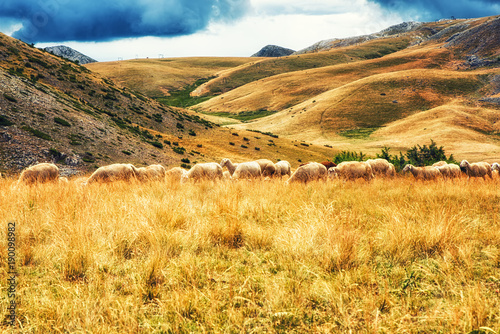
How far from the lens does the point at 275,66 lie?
177625 mm

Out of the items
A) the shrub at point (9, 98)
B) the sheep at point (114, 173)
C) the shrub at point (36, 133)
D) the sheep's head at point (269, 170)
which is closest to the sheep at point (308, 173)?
the sheep's head at point (269, 170)

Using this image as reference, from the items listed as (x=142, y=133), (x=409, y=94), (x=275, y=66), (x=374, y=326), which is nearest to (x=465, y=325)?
(x=374, y=326)

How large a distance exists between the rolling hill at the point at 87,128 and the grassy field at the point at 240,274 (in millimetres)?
23502

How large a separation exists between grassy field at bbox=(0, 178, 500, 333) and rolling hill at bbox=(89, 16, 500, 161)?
6059cm

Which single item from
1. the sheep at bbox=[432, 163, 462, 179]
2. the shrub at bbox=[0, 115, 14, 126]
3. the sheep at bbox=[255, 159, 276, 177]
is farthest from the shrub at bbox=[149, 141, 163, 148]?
the sheep at bbox=[432, 163, 462, 179]

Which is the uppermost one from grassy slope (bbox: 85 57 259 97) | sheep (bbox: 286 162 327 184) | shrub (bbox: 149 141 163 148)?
grassy slope (bbox: 85 57 259 97)

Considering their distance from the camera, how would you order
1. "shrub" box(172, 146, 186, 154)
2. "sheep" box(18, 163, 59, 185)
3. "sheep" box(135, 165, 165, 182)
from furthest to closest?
1. "shrub" box(172, 146, 186, 154)
2. "sheep" box(135, 165, 165, 182)
3. "sheep" box(18, 163, 59, 185)

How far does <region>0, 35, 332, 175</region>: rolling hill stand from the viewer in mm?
26328

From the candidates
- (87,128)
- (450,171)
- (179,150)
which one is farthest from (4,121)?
(450,171)

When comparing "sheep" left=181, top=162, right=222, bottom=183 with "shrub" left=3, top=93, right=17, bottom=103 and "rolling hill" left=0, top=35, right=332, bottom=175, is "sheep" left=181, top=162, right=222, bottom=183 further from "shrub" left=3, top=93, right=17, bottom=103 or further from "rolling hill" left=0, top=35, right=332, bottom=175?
"shrub" left=3, top=93, right=17, bottom=103

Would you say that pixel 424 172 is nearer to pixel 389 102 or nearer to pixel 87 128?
pixel 87 128

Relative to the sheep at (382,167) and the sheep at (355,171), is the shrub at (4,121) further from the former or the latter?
the sheep at (382,167)

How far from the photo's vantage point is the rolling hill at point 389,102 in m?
71.6

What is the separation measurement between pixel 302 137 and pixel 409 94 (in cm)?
4551
